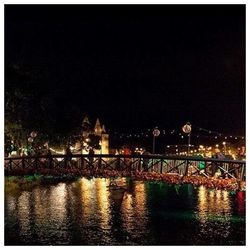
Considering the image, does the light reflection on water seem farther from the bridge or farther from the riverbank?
the bridge

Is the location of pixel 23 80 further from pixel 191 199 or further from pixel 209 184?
pixel 209 184

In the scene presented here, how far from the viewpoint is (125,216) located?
13.8m

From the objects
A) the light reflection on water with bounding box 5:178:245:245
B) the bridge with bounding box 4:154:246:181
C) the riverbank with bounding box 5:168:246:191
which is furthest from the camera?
the bridge with bounding box 4:154:246:181

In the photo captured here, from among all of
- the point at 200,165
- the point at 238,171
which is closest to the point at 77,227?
the point at 238,171

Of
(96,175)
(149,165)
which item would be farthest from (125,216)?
(149,165)

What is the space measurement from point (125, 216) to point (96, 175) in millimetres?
9997

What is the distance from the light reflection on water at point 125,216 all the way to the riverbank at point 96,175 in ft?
3.10

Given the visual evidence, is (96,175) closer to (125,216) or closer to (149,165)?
(149,165)

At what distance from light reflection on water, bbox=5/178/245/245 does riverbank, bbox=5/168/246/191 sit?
0.94 m

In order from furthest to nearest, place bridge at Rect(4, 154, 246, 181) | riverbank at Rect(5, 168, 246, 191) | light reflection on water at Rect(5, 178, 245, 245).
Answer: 1. bridge at Rect(4, 154, 246, 181)
2. riverbank at Rect(5, 168, 246, 191)
3. light reflection on water at Rect(5, 178, 245, 245)

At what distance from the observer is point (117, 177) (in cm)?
2322

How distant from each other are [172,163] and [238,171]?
4.44 metres

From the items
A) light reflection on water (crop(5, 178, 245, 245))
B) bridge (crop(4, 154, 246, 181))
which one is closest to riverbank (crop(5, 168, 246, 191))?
bridge (crop(4, 154, 246, 181))

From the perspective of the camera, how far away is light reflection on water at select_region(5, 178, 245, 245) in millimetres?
11492
